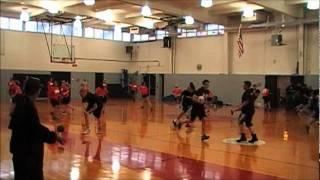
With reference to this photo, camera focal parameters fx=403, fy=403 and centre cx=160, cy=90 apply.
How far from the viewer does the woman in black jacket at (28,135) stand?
11.2 feet

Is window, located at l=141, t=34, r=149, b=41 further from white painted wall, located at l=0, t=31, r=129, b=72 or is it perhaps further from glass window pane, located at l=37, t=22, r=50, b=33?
glass window pane, located at l=37, t=22, r=50, b=33

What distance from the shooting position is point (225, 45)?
2498 centimetres

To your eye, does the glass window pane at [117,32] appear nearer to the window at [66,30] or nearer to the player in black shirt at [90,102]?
the window at [66,30]

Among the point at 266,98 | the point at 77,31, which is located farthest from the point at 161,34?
the point at 266,98

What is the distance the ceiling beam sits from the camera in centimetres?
1836

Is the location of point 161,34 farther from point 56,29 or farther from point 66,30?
point 56,29

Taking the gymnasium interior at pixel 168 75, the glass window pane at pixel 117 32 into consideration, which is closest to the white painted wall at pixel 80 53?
the gymnasium interior at pixel 168 75

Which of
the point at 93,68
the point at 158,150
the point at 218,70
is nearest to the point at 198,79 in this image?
the point at 218,70

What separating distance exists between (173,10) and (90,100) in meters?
11.2

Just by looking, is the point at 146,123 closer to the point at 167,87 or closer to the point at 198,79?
the point at 167,87

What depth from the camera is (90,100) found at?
10.9 metres

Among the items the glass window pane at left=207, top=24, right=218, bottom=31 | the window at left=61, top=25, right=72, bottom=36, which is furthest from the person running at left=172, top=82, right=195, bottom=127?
the glass window pane at left=207, top=24, right=218, bottom=31

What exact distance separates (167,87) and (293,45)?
744 centimetres

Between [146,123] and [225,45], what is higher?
[225,45]
